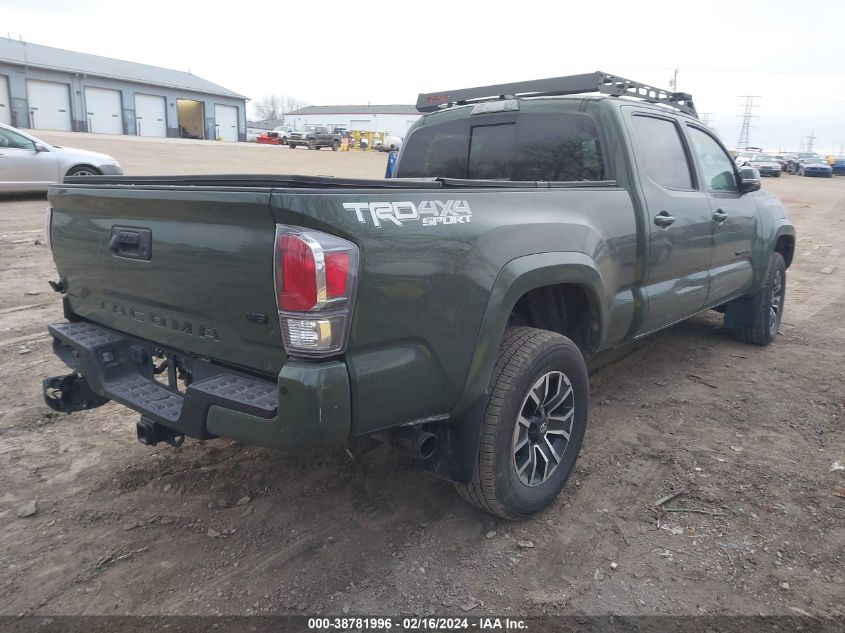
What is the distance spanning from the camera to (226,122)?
2393 inches

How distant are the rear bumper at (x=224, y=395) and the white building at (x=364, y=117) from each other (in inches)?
3148

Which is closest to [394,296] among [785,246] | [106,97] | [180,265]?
[180,265]

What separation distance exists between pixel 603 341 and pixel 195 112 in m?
62.0

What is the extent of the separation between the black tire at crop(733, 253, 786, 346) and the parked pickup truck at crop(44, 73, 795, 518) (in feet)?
6.62

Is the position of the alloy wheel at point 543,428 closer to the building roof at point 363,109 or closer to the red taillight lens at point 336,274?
the red taillight lens at point 336,274

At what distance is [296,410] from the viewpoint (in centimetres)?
209

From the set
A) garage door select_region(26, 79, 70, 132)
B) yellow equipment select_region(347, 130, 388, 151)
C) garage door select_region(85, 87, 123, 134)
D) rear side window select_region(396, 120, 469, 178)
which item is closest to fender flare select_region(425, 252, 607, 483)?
rear side window select_region(396, 120, 469, 178)

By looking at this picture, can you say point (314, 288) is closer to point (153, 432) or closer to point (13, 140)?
point (153, 432)

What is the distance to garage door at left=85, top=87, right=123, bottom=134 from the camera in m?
47.5

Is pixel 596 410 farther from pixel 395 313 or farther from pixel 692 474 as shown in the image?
pixel 395 313

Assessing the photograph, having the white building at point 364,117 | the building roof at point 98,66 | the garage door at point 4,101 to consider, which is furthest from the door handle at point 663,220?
the white building at point 364,117

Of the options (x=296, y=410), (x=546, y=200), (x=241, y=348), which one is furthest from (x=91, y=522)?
(x=546, y=200)

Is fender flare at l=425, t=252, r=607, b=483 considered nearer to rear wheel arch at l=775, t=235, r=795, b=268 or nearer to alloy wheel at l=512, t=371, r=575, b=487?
alloy wheel at l=512, t=371, r=575, b=487

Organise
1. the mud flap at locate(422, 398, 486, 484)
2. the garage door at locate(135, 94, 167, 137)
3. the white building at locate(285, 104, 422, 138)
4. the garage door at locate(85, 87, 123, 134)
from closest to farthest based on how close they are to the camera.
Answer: the mud flap at locate(422, 398, 486, 484), the garage door at locate(85, 87, 123, 134), the garage door at locate(135, 94, 167, 137), the white building at locate(285, 104, 422, 138)
